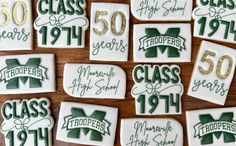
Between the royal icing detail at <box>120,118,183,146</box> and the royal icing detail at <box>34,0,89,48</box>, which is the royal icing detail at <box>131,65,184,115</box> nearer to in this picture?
the royal icing detail at <box>120,118,183,146</box>

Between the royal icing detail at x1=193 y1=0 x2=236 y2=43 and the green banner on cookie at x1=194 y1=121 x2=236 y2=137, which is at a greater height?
the royal icing detail at x1=193 y1=0 x2=236 y2=43

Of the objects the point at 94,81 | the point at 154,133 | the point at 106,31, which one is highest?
the point at 106,31

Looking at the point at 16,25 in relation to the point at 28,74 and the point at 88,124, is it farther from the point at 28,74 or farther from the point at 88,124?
the point at 88,124

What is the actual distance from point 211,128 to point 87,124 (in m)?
0.25

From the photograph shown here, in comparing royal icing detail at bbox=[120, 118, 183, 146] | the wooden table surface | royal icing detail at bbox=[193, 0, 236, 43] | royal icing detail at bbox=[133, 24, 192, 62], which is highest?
royal icing detail at bbox=[193, 0, 236, 43]

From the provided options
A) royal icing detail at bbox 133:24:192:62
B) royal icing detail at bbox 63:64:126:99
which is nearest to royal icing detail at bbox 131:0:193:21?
royal icing detail at bbox 133:24:192:62

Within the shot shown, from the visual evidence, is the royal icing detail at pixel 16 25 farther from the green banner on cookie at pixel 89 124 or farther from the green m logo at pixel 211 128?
the green m logo at pixel 211 128

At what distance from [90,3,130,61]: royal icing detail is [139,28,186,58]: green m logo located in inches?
1.5

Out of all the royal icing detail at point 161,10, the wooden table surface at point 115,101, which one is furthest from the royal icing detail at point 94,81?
the royal icing detail at point 161,10

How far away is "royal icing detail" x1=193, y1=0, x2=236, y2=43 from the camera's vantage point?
850 millimetres

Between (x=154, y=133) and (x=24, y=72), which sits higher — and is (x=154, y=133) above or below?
below

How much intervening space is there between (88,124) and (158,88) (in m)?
0.16

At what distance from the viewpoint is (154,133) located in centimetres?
85

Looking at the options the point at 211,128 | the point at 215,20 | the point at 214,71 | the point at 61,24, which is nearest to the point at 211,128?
the point at 211,128
